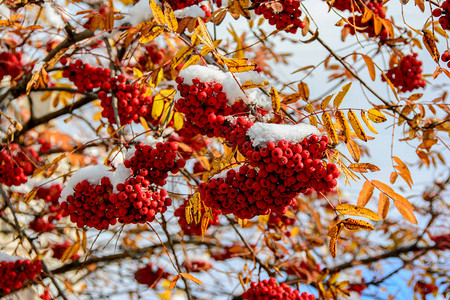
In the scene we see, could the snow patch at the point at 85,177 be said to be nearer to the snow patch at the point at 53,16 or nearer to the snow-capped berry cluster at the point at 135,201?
the snow-capped berry cluster at the point at 135,201

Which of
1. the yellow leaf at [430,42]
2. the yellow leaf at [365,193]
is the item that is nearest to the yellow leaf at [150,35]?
the yellow leaf at [365,193]

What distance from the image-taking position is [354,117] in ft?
4.68

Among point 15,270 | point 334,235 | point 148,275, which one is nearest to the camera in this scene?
point 334,235

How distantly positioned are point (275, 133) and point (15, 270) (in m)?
2.09

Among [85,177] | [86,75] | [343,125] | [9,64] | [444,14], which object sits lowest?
[85,177]

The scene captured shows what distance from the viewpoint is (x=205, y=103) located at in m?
1.52

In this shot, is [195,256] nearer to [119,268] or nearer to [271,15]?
[119,268]

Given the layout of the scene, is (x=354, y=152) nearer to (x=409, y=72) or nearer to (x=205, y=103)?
(x=205, y=103)

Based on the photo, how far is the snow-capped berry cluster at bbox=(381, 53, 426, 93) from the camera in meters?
2.65

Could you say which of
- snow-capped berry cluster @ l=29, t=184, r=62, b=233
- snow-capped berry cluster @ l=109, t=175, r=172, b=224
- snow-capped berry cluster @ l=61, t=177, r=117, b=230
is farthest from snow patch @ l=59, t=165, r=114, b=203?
snow-capped berry cluster @ l=29, t=184, r=62, b=233

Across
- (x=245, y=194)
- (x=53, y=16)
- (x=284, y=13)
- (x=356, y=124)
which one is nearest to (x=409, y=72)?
(x=284, y=13)

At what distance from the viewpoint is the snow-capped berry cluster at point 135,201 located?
59.5 inches

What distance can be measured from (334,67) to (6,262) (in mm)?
2942

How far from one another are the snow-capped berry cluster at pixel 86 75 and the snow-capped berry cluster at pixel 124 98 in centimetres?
10
